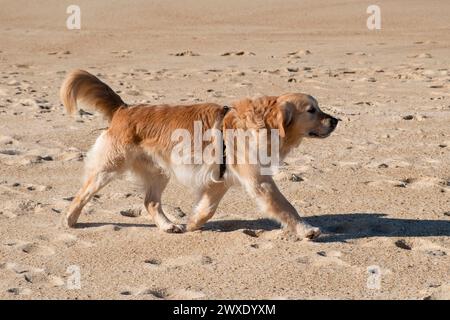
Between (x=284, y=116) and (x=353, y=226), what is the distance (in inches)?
40.2

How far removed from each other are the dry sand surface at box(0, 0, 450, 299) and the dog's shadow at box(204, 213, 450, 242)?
0.02 m

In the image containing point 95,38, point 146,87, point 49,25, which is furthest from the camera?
point 49,25

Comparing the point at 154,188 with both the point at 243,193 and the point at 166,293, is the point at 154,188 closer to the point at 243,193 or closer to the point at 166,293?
the point at 243,193

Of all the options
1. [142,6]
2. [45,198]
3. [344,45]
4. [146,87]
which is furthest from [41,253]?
[142,6]

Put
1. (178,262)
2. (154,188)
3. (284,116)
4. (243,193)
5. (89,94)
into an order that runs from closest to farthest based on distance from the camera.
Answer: (178,262) < (284,116) < (89,94) < (154,188) < (243,193)

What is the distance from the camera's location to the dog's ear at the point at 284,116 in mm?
6016

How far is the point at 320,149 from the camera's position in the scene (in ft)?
28.6

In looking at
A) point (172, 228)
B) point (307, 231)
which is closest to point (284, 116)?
point (307, 231)

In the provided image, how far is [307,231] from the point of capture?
19.6 ft

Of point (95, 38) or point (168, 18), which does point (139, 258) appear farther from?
point (168, 18)

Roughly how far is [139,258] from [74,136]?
3.69 metres

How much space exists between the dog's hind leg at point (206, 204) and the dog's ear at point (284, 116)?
2.10ft

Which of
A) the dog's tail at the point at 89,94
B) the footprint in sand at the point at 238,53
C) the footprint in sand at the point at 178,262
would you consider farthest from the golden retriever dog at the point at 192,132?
the footprint in sand at the point at 238,53

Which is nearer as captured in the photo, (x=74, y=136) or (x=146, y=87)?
(x=74, y=136)
